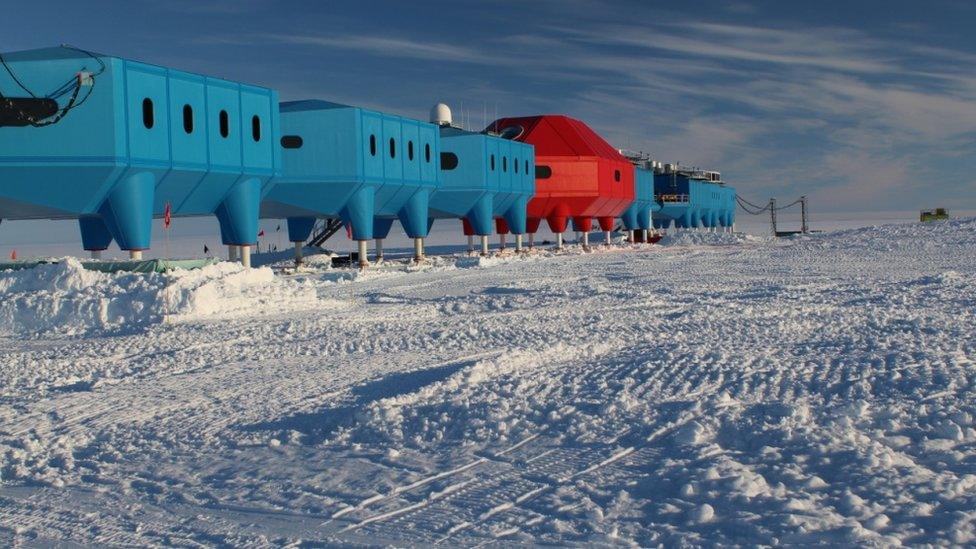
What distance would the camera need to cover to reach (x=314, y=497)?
236 inches

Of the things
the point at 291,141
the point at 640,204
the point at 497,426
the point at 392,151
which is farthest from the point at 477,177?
the point at 497,426

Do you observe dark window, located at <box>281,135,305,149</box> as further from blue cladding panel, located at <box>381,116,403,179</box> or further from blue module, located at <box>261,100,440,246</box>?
blue cladding panel, located at <box>381,116,403,179</box>

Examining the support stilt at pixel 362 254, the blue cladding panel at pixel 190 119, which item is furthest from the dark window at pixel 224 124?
the support stilt at pixel 362 254

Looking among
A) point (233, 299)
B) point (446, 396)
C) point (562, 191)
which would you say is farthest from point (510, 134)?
point (446, 396)

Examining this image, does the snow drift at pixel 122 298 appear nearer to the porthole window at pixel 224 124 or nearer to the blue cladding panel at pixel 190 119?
the blue cladding panel at pixel 190 119

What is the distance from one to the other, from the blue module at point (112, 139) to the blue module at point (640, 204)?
3848cm

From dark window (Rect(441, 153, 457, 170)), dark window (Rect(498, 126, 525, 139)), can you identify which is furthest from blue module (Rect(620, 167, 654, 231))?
dark window (Rect(441, 153, 457, 170))

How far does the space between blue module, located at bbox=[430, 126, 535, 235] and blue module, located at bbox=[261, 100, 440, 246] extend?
5532 millimetres

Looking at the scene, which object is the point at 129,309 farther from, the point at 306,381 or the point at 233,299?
the point at 306,381

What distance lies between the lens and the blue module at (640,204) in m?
61.2

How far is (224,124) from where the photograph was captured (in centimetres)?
2573

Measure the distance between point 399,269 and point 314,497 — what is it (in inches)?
1060

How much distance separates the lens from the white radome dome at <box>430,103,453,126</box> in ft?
149

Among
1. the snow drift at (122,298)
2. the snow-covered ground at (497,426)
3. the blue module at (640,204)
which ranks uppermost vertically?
the blue module at (640,204)
